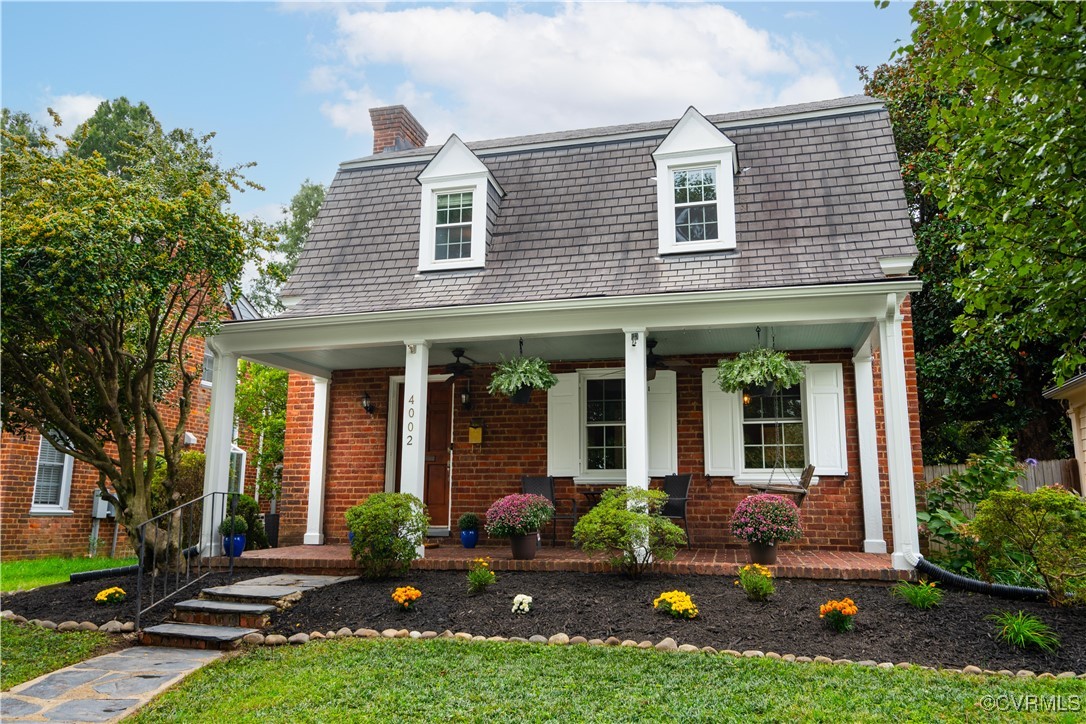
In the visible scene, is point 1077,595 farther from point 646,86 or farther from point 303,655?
point 646,86

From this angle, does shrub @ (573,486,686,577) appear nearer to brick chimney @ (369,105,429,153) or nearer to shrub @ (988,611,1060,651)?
shrub @ (988,611,1060,651)

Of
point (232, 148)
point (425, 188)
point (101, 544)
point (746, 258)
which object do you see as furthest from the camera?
point (232, 148)

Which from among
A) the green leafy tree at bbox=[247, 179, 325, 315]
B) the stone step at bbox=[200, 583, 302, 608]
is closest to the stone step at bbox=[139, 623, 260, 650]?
the stone step at bbox=[200, 583, 302, 608]

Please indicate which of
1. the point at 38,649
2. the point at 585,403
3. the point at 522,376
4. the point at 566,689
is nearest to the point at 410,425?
the point at 522,376

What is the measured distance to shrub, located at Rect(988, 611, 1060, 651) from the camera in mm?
5043

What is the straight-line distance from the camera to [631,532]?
6.80 m

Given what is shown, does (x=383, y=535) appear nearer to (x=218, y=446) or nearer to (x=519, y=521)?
(x=519, y=521)

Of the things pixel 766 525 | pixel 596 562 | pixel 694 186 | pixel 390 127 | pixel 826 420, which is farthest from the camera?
pixel 390 127

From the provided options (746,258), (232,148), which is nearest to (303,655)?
(746,258)

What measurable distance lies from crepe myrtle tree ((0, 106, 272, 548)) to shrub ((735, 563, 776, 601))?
19.4 feet

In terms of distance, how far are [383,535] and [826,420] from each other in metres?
5.36

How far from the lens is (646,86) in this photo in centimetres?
1762

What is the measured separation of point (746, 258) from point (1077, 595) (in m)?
4.72
